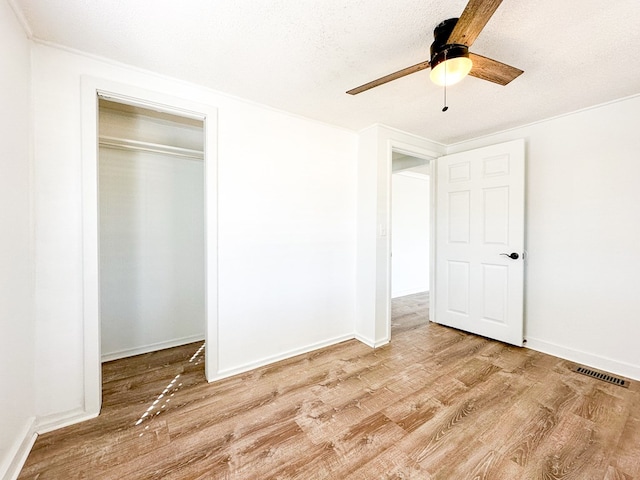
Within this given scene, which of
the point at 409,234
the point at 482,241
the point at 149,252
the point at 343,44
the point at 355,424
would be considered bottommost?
the point at 355,424

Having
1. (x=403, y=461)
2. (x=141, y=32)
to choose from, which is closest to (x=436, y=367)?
(x=403, y=461)

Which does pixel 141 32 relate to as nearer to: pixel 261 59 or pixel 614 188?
pixel 261 59

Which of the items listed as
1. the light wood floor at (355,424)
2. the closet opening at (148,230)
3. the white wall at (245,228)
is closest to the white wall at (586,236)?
the light wood floor at (355,424)

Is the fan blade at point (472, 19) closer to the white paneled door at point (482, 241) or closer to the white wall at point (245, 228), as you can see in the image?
the white wall at point (245, 228)

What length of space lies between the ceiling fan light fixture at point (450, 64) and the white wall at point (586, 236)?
2016 millimetres

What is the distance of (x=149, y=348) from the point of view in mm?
2717

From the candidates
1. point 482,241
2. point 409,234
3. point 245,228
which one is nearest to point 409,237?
point 409,234

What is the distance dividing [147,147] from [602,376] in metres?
4.60

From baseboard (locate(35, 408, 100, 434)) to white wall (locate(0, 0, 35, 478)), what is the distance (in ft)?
0.30

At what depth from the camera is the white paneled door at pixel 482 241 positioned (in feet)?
9.16

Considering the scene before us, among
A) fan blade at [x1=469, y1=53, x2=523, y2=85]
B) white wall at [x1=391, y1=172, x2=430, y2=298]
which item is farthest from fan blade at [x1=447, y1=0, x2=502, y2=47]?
white wall at [x1=391, y1=172, x2=430, y2=298]

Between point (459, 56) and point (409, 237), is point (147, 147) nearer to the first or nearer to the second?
point (459, 56)

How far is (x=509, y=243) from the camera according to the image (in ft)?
9.27

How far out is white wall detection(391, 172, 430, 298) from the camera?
5.05 metres
